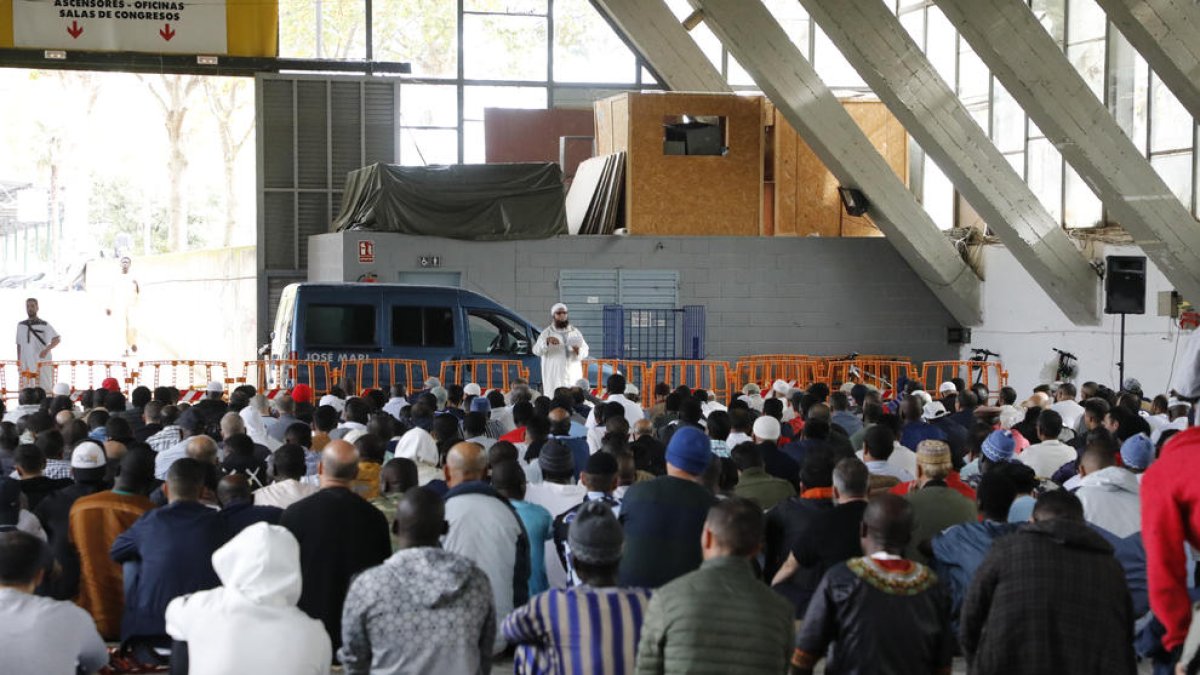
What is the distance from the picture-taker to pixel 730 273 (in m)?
24.4

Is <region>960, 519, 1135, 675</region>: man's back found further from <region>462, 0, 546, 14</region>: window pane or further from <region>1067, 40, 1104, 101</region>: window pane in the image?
<region>462, 0, 546, 14</region>: window pane

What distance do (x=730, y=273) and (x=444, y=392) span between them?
11.1 m

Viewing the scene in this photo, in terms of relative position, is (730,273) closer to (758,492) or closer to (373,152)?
(373,152)

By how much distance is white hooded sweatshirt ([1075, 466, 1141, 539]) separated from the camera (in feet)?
25.6

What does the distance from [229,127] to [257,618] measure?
39828mm

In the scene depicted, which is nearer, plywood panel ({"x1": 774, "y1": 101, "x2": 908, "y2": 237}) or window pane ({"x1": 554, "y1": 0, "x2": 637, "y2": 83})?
plywood panel ({"x1": 774, "y1": 101, "x2": 908, "y2": 237})

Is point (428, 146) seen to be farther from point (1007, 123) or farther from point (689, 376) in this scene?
point (1007, 123)

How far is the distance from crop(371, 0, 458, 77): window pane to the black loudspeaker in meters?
16.8

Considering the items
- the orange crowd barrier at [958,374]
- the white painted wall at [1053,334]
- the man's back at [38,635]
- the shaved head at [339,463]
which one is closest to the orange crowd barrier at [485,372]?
the orange crowd barrier at [958,374]

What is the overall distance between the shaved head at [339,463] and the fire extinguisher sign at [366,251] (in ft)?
54.8

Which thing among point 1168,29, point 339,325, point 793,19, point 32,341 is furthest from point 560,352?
point 793,19

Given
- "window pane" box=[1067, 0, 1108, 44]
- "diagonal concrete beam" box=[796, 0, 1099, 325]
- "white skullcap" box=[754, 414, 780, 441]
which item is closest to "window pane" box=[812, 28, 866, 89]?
"window pane" box=[1067, 0, 1108, 44]

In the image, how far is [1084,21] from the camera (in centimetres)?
2153

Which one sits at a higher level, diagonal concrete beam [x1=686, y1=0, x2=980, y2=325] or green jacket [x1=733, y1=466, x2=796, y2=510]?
diagonal concrete beam [x1=686, y1=0, x2=980, y2=325]
